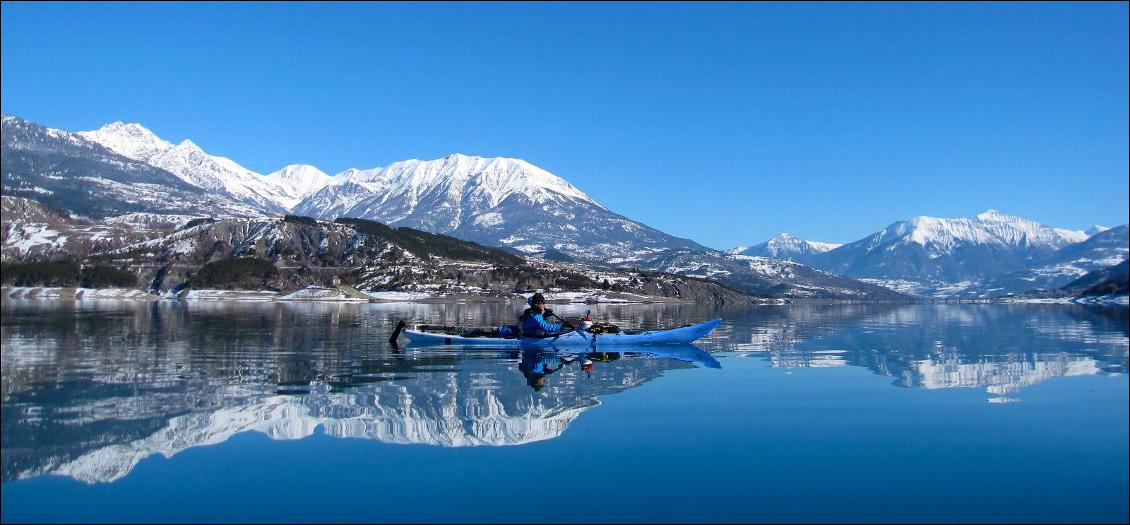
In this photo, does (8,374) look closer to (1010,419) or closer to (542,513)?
(542,513)

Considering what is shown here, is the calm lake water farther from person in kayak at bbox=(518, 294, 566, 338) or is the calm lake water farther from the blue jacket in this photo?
the blue jacket

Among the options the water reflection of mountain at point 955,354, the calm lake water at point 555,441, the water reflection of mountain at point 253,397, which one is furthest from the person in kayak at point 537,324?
the water reflection of mountain at point 955,354

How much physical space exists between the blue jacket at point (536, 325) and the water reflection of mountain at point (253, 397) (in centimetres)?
513

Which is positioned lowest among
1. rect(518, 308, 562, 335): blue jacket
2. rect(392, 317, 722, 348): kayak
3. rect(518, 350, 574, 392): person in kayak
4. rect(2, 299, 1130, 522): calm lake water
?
rect(2, 299, 1130, 522): calm lake water

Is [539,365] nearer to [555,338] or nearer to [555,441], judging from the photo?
[555,338]

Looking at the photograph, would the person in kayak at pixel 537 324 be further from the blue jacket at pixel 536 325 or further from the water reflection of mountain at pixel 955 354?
the water reflection of mountain at pixel 955 354

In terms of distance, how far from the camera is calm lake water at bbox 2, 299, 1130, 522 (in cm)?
1606

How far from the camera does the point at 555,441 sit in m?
21.8

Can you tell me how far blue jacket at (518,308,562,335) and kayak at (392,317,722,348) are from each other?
0.59 metres

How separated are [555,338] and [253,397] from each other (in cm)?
2571

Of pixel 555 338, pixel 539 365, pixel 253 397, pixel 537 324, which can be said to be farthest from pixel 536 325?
pixel 253 397

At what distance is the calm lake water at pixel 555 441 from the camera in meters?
16.1

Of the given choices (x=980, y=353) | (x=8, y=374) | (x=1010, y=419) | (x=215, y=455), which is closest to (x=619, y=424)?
(x=215, y=455)

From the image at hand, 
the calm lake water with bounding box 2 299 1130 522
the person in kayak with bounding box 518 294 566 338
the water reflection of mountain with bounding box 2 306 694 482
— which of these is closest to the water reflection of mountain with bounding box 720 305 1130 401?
the calm lake water with bounding box 2 299 1130 522
